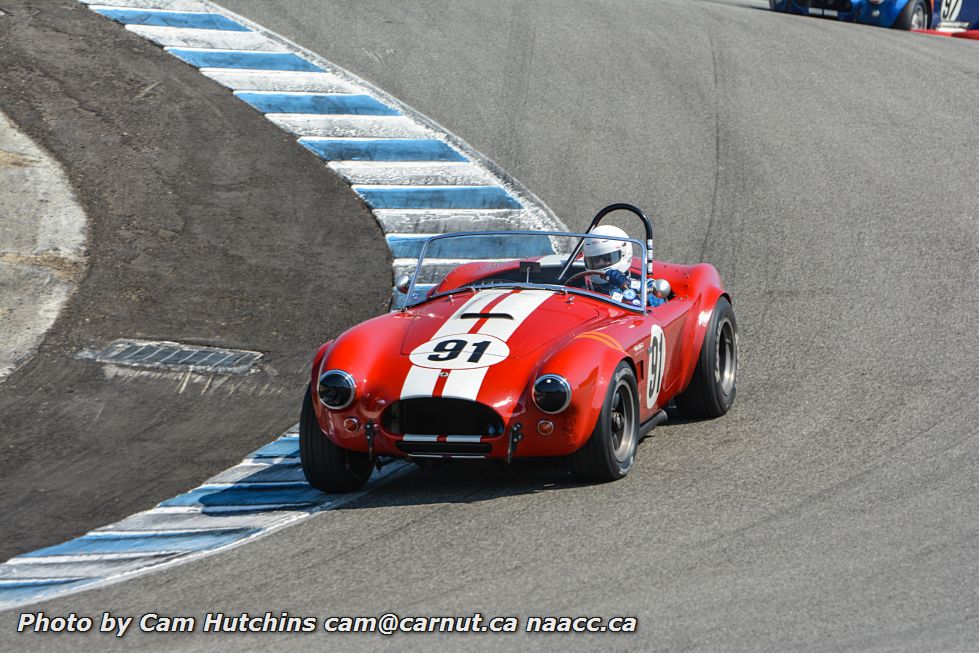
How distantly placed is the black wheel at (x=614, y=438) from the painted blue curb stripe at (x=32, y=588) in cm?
219

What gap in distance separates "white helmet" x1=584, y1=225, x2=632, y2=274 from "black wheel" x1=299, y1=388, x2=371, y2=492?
174cm

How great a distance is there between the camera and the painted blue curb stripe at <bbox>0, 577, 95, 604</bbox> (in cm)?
526

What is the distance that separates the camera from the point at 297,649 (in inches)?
170

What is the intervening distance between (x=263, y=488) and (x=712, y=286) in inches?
114

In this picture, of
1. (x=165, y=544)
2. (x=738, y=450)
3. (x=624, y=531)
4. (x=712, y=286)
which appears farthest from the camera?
(x=712, y=286)

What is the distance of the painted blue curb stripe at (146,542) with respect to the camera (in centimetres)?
580

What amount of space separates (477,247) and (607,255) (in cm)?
331

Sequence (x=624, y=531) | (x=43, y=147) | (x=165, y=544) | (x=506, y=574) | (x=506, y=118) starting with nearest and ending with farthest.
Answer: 1. (x=506, y=574)
2. (x=624, y=531)
3. (x=165, y=544)
4. (x=43, y=147)
5. (x=506, y=118)

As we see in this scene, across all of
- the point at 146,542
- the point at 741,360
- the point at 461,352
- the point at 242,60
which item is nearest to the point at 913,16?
the point at 242,60

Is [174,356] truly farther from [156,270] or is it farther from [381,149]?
[381,149]

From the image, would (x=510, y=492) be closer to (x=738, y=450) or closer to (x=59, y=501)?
(x=738, y=450)

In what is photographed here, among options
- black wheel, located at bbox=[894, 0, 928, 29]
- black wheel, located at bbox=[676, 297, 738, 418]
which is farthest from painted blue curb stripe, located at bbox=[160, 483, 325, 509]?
black wheel, located at bbox=[894, 0, 928, 29]

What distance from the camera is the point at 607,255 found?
23.3 ft

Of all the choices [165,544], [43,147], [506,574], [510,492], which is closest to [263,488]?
[165,544]
